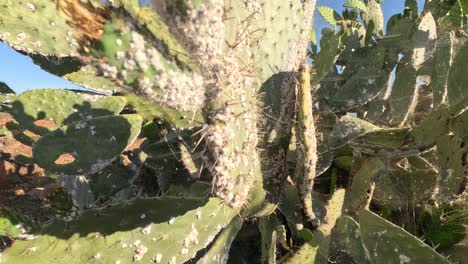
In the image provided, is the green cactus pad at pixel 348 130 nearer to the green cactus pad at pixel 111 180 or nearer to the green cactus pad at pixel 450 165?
the green cactus pad at pixel 450 165

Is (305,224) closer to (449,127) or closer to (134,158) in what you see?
(449,127)

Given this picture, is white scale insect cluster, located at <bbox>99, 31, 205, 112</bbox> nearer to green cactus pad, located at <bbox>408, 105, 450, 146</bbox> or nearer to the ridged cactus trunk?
the ridged cactus trunk

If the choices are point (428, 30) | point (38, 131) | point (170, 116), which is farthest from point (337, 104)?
point (38, 131)

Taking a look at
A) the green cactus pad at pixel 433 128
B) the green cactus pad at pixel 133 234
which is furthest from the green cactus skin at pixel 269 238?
the green cactus pad at pixel 433 128

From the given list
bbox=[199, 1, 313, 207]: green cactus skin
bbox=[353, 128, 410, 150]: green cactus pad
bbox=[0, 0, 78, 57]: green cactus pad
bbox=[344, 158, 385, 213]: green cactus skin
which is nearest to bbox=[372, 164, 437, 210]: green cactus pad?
bbox=[344, 158, 385, 213]: green cactus skin

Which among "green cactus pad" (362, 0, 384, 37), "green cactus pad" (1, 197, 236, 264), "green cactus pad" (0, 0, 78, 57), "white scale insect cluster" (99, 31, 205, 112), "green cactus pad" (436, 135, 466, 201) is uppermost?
"green cactus pad" (362, 0, 384, 37)

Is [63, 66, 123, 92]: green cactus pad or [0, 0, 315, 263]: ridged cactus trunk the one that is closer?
[0, 0, 315, 263]: ridged cactus trunk

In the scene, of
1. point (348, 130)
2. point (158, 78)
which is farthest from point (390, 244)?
point (158, 78)
